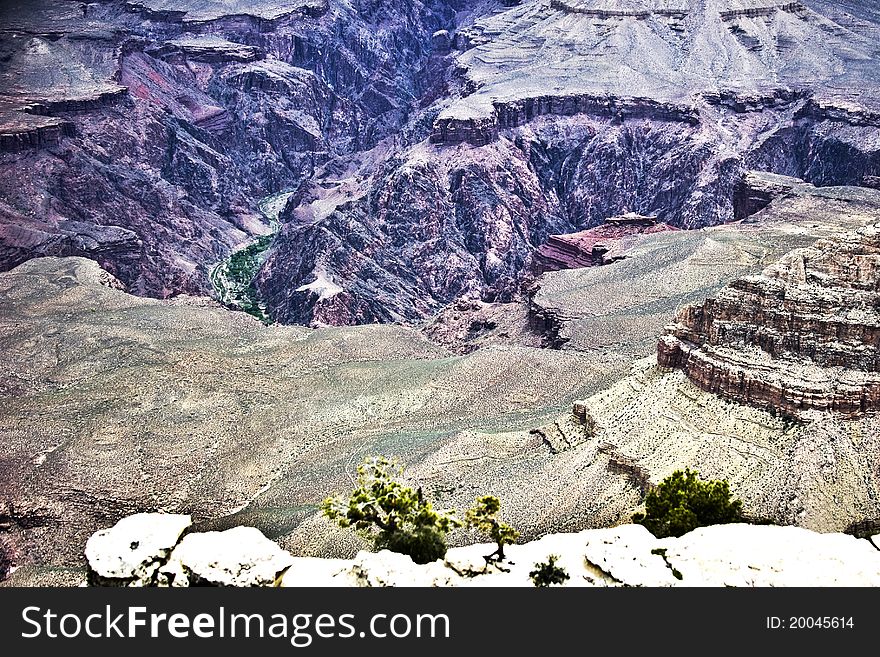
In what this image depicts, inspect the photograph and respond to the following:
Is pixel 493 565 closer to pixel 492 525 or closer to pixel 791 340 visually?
pixel 492 525

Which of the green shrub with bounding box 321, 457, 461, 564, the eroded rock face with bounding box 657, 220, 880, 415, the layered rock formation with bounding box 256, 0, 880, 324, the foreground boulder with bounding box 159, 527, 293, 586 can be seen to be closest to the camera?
the foreground boulder with bounding box 159, 527, 293, 586

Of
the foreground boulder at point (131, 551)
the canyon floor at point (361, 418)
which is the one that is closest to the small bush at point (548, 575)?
the foreground boulder at point (131, 551)

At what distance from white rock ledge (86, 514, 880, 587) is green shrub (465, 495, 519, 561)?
389 millimetres

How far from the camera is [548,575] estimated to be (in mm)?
35750

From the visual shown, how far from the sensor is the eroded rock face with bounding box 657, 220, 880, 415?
51531 mm

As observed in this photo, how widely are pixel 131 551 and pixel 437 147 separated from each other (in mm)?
122366

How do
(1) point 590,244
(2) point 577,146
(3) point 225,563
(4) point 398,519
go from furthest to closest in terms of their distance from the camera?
1. (2) point 577,146
2. (1) point 590,244
3. (4) point 398,519
4. (3) point 225,563

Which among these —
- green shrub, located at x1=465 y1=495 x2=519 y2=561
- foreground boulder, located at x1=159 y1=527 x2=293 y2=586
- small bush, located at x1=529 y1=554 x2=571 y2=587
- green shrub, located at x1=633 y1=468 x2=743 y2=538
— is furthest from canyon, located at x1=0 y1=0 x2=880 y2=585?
small bush, located at x1=529 y1=554 x2=571 y2=587

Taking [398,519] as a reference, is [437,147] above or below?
below

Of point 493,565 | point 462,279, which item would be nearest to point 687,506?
point 493,565

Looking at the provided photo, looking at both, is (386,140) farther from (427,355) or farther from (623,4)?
(427,355)

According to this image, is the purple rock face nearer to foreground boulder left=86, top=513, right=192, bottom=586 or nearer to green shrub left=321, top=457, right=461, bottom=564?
green shrub left=321, top=457, right=461, bottom=564

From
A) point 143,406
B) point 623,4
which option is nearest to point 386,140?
point 623,4

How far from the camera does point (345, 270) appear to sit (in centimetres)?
13350
